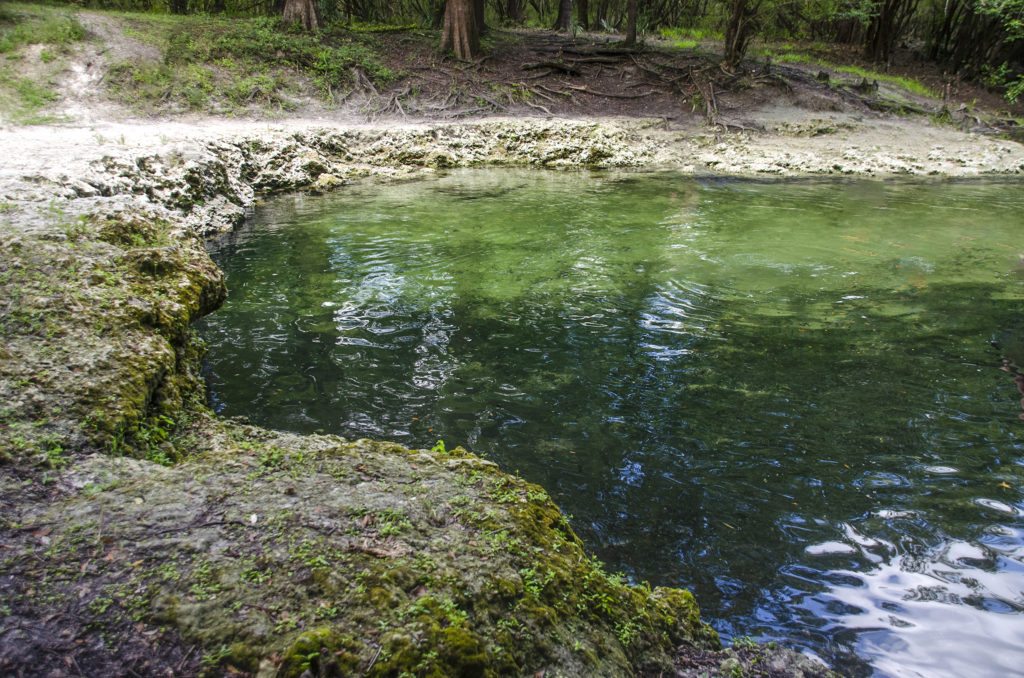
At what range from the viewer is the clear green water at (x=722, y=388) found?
289 cm

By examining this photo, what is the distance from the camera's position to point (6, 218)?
4.25 metres

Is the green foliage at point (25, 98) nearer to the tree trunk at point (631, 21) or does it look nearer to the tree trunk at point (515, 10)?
the tree trunk at point (631, 21)

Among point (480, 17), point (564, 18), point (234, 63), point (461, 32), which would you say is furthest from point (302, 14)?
point (564, 18)

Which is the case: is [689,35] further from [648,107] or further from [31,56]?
[31,56]

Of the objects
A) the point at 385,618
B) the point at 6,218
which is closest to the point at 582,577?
the point at 385,618

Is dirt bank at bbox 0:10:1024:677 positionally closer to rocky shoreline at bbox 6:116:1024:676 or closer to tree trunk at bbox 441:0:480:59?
rocky shoreline at bbox 6:116:1024:676

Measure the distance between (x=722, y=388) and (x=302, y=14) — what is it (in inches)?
895

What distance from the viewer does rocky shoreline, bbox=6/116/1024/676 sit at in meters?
1.73

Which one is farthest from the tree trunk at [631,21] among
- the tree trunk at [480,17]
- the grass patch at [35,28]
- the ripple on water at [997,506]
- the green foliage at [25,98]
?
the ripple on water at [997,506]

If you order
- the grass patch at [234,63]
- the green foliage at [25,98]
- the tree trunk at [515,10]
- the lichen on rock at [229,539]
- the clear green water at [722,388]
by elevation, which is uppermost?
the tree trunk at [515,10]

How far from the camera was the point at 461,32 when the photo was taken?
20.9 metres

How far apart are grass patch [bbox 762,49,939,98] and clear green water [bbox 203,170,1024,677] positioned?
52.6ft

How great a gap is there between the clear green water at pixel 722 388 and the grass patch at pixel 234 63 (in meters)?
9.75

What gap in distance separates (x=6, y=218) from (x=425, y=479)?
3.98 m
